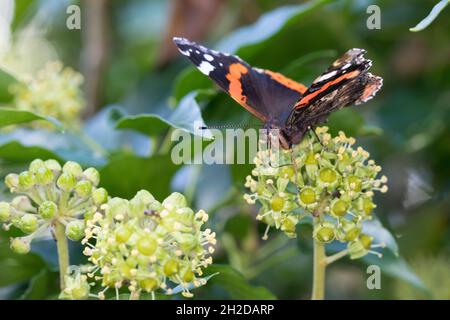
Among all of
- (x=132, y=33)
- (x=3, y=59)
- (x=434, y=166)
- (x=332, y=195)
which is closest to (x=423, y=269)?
(x=434, y=166)

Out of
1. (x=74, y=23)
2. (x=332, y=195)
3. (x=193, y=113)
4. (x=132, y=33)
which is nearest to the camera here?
(x=332, y=195)

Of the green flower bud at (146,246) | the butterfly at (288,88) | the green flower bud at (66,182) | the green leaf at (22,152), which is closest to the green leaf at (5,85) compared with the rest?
the green leaf at (22,152)

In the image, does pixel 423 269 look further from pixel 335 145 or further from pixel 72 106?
pixel 72 106

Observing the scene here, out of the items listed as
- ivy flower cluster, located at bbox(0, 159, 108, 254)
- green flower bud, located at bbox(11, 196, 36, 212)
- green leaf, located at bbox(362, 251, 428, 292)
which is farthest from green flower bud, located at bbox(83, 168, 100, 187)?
green leaf, located at bbox(362, 251, 428, 292)

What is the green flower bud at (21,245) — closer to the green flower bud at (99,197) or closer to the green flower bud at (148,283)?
the green flower bud at (99,197)

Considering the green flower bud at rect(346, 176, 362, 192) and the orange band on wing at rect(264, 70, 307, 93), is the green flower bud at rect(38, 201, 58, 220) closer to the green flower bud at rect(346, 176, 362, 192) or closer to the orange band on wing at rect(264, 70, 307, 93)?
the green flower bud at rect(346, 176, 362, 192)

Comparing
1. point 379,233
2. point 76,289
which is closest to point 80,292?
point 76,289
